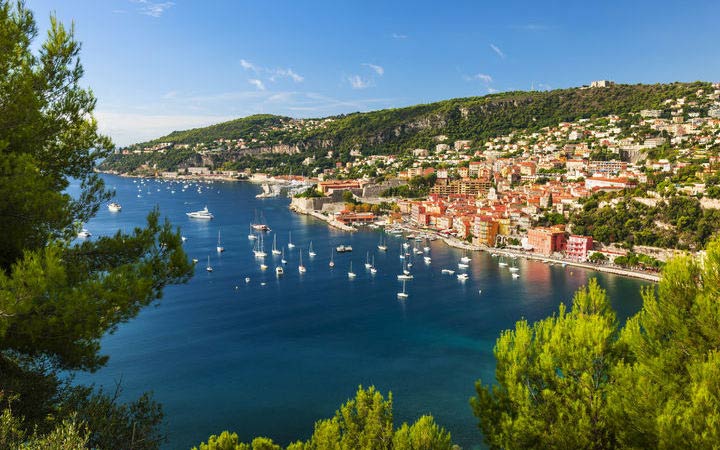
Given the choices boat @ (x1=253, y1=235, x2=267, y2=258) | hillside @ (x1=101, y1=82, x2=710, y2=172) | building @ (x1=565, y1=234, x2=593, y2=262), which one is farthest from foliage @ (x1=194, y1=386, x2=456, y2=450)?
hillside @ (x1=101, y1=82, x2=710, y2=172)

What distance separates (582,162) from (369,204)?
1576 centimetres

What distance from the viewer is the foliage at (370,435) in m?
3.88

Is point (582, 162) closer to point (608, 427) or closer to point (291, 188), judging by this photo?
point (291, 188)

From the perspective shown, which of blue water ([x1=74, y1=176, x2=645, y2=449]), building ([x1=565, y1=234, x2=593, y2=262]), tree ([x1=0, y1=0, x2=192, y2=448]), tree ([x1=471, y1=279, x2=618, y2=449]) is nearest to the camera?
tree ([x1=0, y1=0, x2=192, y2=448])

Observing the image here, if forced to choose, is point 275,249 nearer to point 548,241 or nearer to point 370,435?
point 548,241

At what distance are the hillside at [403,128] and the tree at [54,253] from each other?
5519 centimetres

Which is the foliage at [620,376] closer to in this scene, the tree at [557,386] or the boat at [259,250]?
the tree at [557,386]

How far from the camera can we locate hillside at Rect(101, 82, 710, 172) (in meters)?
55.6

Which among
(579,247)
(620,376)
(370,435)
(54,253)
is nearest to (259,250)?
(579,247)

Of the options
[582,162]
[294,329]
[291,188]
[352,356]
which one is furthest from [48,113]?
[291,188]

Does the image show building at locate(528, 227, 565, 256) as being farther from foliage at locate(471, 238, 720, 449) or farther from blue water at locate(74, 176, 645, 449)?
foliage at locate(471, 238, 720, 449)

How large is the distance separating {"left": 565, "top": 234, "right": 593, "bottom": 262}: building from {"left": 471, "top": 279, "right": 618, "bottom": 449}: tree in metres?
18.1

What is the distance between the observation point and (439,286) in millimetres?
17812

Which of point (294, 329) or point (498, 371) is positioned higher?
point (498, 371)
